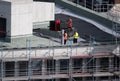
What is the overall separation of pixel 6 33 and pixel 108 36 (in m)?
5.88

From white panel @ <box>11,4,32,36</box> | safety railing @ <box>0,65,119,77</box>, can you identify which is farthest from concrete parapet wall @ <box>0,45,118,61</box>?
white panel @ <box>11,4,32,36</box>

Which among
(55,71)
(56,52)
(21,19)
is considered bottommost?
(55,71)

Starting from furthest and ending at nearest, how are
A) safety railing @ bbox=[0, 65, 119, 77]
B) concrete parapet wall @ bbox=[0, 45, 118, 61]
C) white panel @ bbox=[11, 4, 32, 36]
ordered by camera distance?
white panel @ bbox=[11, 4, 32, 36], safety railing @ bbox=[0, 65, 119, 77], concrete parapet wall @ bbox=[0, 45, 118, 61]

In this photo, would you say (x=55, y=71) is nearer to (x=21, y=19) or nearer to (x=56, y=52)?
(x=56, y=52)

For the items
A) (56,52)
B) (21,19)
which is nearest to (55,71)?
(56,52)

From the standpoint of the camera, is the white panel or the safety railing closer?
the safety railing

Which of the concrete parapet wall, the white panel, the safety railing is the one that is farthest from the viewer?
the white panel

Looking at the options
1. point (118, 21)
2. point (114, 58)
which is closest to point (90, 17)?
point (118, 21)

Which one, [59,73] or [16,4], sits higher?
[16,4]

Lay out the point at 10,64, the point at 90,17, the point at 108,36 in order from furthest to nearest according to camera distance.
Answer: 1. the point at 90,17
2. the point at 108,36
3. the point at 10,64

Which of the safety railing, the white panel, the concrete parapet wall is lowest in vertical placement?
the safety railing

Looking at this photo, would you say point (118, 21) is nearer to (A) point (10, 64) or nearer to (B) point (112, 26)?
(B) point (112, 26)

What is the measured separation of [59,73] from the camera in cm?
3884

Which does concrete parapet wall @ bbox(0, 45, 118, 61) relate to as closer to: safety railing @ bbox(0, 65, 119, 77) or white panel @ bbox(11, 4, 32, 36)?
safety railing @ bbox(0, 65, 119, 77)
